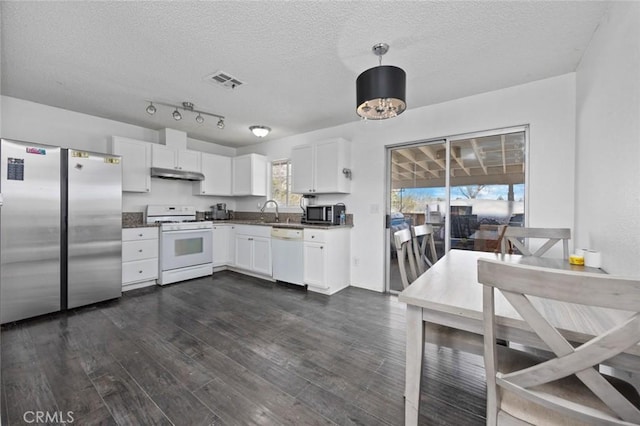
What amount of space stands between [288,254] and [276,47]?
263 cm

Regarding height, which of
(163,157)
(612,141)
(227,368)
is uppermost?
(163,157)

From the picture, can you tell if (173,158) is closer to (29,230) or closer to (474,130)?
(29,230)

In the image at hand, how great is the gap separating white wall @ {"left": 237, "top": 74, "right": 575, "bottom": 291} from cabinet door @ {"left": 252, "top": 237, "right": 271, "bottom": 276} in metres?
1.20

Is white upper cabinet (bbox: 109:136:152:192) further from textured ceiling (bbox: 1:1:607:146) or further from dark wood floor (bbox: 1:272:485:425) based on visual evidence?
dark wood floor (bbox: 1:272:485:425)

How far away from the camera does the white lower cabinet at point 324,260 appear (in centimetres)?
346

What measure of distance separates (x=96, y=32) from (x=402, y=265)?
113 inches

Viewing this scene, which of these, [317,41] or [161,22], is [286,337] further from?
[161,22]

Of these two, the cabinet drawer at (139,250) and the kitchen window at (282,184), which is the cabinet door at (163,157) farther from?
the kitchen window at (282,184)

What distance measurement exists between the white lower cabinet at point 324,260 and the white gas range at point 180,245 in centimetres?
184

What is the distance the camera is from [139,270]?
361 cm

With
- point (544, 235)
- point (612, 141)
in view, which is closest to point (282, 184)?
point (544, 235)

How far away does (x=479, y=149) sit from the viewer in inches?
117

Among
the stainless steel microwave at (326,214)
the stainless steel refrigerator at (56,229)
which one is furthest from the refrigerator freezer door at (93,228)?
the stainless steel microwave at (326,214)

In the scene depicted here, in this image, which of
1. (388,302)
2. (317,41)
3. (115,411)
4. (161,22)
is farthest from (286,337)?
(161,22)
